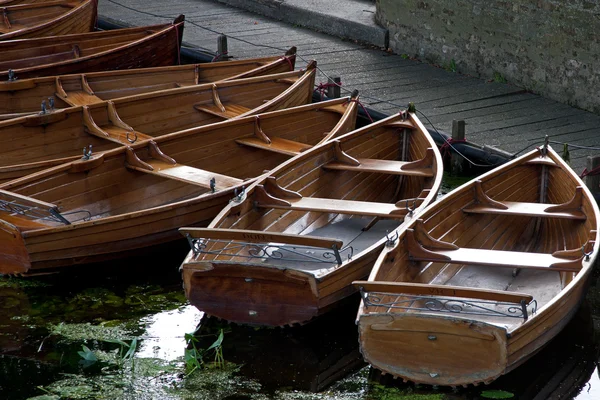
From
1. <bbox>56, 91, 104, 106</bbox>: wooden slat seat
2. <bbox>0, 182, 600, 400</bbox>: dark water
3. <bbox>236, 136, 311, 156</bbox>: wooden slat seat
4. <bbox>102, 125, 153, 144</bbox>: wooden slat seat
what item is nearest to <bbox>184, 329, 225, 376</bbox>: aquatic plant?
<bbox>0, 182, 600, 400</bbox>: dark water

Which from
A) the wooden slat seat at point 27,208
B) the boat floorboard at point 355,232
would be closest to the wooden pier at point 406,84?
the boat floorboard at point 355,232

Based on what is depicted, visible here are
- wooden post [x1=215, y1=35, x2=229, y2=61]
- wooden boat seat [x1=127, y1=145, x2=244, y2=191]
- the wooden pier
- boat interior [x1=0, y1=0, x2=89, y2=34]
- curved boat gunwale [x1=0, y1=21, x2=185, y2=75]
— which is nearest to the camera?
wooden boat seat [x1=127, y1=145, x2=244, y2=191]

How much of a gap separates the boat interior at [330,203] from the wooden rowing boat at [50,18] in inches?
217

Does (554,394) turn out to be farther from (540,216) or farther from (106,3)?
(106,3)

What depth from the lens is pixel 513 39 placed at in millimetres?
11164

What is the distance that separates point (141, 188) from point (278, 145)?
4.47 ft

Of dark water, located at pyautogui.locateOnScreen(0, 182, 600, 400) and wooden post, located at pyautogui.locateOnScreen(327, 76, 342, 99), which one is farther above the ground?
wooden post, located at pyautogui.locateOnScreen(327, 76, 342, 99)

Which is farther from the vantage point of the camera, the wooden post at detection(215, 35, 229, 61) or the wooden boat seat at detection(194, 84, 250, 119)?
the wooden post at detection(215, 35, 229, 61)

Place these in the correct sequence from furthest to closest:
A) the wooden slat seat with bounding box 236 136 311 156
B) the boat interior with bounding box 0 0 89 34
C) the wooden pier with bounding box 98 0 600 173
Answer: the boat interior with bounding box 0 0 89 34 < the wooden pier with bounding box 98 0 600 173 < the wooden slat seat with bounding box 236 136 311 156

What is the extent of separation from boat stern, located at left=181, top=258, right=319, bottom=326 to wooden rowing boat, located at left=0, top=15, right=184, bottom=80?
508 centimetres

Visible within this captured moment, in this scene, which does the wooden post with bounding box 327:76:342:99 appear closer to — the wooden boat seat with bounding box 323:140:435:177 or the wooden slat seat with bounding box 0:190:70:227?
the wooden boat seat with bounding box 323:140:435:177

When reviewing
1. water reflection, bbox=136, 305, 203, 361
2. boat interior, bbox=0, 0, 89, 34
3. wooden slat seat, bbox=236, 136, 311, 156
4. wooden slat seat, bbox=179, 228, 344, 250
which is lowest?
water reflection, bbox=136, 305, 203, 361

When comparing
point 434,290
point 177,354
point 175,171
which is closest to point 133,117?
point 175,171

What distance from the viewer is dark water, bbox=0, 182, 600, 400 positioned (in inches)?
237
